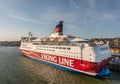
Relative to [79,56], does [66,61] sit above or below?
below

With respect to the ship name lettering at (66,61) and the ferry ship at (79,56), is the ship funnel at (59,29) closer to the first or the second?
the ferry ship at (79,56)

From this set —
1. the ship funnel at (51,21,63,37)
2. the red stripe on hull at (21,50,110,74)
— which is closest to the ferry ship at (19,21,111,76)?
the red stripe on hull at (21,50,110,74)

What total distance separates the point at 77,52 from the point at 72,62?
2.34 metres

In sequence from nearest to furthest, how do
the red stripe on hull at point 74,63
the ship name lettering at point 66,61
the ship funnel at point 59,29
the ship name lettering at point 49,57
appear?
the red stripe on hull at point 74,63 → the ship name lettering at point 66,61 → the ship name lettering at point 49,57 → the ship funnel at point 59,29

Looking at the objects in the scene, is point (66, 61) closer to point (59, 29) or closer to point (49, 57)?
point (49, 57)

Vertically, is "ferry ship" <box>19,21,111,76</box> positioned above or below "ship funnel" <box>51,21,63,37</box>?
below

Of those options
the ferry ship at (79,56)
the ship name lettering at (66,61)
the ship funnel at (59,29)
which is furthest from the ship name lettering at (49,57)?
the ship funnel at (59,29)

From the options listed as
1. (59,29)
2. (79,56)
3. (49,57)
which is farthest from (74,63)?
(59,29)

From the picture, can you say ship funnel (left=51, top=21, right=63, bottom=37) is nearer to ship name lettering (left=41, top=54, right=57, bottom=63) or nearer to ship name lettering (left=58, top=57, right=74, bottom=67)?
ship name lettering (left=41, top=54, right=57, bottom=63)

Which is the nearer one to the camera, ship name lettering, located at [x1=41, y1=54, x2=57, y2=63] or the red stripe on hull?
the red stripe on hull

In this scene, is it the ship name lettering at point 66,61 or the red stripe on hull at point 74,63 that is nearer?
the red stripe on hull at point 74,63

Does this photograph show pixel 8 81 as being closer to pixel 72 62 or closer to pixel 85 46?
pixel 72 62

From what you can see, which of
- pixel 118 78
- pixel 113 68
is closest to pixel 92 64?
pixel 118 78

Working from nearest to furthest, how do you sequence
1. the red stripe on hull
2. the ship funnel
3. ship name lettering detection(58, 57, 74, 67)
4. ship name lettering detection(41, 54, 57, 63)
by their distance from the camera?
the red stripe on hull, ship name lettering detection(58, 57, 74, 67), ship name lettering detection(41, 54, 57, 63), the ship funnel
